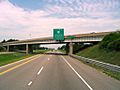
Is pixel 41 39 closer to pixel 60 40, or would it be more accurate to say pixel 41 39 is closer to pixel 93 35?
pixel 60 40

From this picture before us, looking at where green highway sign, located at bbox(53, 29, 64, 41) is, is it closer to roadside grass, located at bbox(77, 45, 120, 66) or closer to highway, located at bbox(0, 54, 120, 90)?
roadside grass, located at bbox(77, 45, 120, 66)

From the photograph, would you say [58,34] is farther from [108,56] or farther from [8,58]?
[108,56]

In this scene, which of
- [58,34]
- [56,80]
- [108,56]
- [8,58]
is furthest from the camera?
[58,34]

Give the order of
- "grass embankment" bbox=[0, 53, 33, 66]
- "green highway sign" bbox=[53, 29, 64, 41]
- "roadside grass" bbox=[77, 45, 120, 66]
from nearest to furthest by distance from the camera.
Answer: "roadside grass" bbox=[77, 45, 120, 66]
"grass embankment" bbox=[0, 53, 33, 66]
"green highway sign" bbox=[53, 29, 64, 41]

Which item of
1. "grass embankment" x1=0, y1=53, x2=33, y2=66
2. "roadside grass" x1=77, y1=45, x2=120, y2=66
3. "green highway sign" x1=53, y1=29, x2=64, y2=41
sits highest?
"green highway sign" x1=53, y1=29, x2=64, y2=41

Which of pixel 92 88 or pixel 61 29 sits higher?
pixel 61 29

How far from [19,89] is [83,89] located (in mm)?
2984

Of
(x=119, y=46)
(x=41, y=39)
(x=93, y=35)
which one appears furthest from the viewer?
(x=41, y=39)

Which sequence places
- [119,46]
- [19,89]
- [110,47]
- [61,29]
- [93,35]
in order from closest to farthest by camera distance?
1. [19,89]
2. [119,46]
3. [110,47]
4. [93,35]
5. [61,29]

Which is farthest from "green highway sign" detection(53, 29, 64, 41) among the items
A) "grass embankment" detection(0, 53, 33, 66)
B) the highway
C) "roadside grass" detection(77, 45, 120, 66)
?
the highway

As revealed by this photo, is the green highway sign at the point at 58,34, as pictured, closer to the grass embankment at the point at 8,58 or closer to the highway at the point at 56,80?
the grass embankment at the point at 8,58

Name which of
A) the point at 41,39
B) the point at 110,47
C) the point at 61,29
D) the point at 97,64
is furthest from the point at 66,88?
the point at 41,39

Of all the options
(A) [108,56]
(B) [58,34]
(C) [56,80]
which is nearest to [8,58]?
(A) [108,56]

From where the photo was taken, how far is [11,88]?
1034 centimetres
